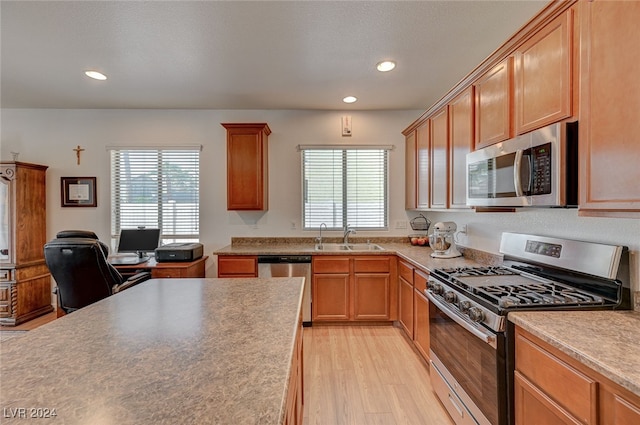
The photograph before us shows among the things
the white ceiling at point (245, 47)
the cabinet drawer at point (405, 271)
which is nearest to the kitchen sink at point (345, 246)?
the cabinet drawer at point (405, 271)

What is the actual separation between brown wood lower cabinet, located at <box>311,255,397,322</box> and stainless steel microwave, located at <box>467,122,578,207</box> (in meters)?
1.51

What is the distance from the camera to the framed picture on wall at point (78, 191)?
12.8 feet

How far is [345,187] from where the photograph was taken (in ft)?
13.2

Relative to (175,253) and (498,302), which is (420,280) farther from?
(175,253)

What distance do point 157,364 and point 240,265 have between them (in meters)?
2.52

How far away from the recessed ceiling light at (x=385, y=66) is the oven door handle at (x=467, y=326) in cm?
198

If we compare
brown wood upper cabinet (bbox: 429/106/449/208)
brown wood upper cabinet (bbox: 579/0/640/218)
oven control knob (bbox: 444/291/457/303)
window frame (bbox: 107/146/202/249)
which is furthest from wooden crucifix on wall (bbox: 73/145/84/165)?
brown wood upper cabinet (bbox: 579/0/640/218)

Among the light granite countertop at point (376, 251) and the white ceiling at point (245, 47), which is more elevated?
the white ceiling at point (245, 47)

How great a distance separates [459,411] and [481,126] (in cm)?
185

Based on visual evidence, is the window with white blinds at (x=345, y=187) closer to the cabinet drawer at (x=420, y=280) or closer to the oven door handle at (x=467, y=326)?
the cabinet drawer at (x=420, y=280)

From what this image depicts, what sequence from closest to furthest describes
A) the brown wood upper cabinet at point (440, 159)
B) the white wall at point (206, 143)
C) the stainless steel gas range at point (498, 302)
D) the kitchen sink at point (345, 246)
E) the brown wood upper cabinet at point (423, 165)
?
1. the stainless steel gas range at point (498, 302)
2. the brown wood upper cabinet at point (440, 159)
3. the brown wood upper cabinet at point (423, 165)
4. the kitchen sink at point (345, 246)
5. the white wall at point (206, 143)

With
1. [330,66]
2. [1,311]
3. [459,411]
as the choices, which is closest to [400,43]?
[330,66]

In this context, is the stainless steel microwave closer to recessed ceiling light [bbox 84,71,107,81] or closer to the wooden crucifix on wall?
recessed ceiling light [bbox 84,71,107,81]

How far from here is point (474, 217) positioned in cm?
298
